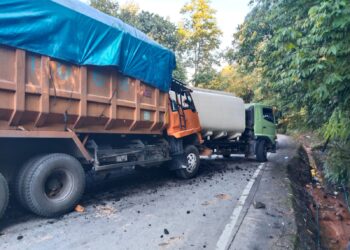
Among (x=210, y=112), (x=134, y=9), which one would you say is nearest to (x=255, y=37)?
(x=210, y=112)

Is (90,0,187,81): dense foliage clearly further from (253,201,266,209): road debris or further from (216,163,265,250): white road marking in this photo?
(253,201,266,209): road debris

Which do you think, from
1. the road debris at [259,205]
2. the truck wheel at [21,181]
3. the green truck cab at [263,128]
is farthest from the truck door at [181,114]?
the green truck cab at [263,128]

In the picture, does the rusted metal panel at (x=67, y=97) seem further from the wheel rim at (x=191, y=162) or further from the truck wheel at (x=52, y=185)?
the wheel rim at (x=191, y=162)

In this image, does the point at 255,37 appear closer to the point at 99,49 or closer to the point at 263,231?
the point at 99,49

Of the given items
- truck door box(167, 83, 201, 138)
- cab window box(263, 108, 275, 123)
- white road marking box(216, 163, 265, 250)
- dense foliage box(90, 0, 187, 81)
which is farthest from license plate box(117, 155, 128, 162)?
dense foliage box(90, 0, 187, 81)

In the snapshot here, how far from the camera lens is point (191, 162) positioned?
26.2 ft

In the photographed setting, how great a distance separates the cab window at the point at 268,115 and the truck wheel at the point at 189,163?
4976 millimetres

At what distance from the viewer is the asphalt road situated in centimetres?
374

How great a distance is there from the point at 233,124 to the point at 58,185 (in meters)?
7.36

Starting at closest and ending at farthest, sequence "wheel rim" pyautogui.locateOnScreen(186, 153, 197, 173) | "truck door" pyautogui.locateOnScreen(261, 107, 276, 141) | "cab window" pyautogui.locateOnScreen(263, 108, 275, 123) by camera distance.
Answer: "wheel rim" pyautogui.locateOnScreen(186, 153, 197, 173) → "truck door" pyautogui.locateOnScreen(261, 107, 276, 141) → "cab window" pyautogui.locateOnScreen(263, 108, 275, 123)

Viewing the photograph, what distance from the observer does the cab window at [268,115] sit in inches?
472

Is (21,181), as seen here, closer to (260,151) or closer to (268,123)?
(260,151)

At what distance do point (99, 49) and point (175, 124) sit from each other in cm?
295

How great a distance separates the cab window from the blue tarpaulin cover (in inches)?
266
